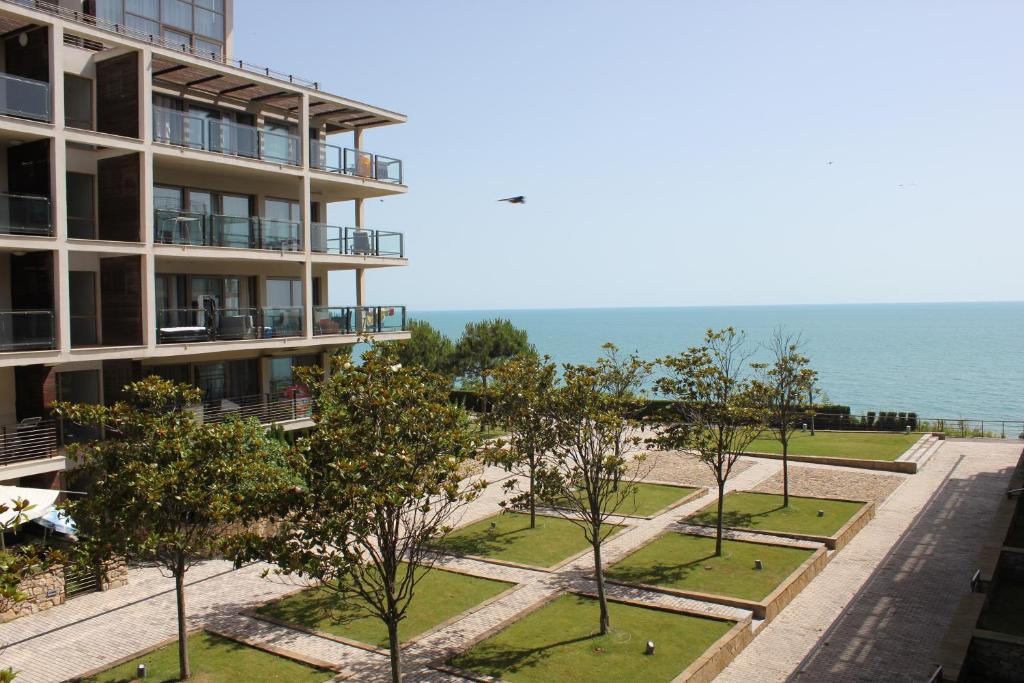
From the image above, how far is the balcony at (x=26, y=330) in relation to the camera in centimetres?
2108

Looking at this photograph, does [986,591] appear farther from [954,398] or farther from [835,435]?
[954,398]

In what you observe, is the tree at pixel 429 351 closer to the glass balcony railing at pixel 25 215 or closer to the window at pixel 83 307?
the window at pixel 83 307

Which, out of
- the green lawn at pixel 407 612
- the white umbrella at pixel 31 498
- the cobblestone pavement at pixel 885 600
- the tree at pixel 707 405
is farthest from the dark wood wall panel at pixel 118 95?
the cobblestone pavement at pixel 885 600

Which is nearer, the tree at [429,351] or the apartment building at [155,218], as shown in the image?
the apartment building at [155,218]

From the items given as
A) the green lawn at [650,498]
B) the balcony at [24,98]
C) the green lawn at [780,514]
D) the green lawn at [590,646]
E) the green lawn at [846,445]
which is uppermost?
the balcony at [24,98]

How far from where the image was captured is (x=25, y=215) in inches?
842

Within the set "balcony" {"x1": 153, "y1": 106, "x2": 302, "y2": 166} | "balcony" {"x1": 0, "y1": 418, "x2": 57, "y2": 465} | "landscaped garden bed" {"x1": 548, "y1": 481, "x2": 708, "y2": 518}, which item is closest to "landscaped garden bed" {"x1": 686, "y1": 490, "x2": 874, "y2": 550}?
"landscaped garden bed" {"x1": 548, "y1": 481, "x2": 708, "y2": 518}

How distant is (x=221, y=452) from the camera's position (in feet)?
50.7

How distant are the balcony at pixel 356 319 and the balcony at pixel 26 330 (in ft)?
31.1

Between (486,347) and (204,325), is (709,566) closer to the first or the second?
(204,325)

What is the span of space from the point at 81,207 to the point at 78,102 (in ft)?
10.0

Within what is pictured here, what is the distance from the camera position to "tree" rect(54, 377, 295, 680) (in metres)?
14.5

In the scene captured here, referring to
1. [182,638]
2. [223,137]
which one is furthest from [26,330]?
[182,638]

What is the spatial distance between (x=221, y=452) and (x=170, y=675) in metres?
4.19
